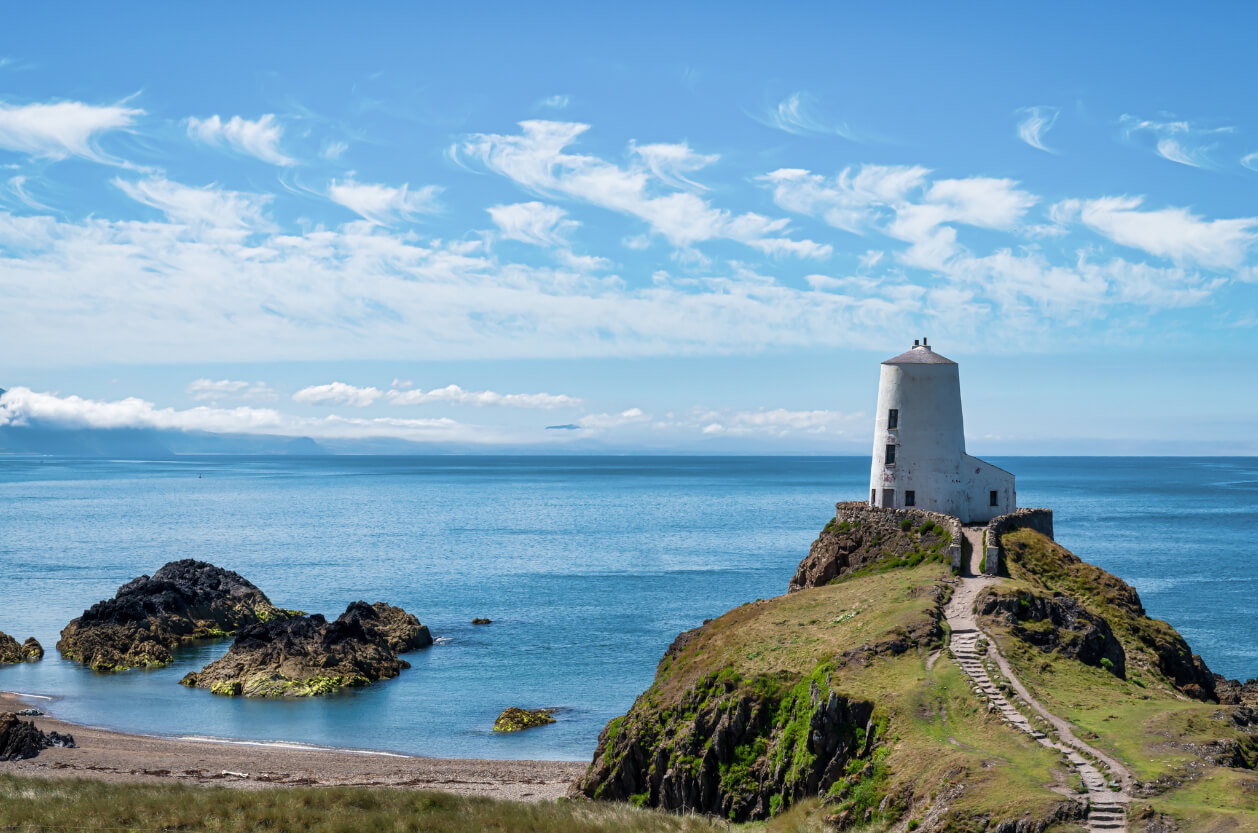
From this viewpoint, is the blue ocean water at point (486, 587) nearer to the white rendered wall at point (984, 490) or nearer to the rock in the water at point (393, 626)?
the rock in the water at point (393, 626)

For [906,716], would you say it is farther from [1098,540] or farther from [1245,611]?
[1098,540]

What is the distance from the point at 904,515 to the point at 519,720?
21.6 meters

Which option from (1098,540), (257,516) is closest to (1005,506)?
A: (1098,540)

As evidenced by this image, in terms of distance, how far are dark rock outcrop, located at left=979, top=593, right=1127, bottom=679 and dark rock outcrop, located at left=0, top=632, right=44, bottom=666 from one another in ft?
197

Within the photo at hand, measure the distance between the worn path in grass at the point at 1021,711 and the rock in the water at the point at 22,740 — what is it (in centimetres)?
3861

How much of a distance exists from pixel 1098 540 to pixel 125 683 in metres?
106

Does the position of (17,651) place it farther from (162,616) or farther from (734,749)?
(734,749)

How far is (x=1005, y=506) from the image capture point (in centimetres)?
5506

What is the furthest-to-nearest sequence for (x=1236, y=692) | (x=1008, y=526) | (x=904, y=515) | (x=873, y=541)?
(x=873, y=541)
(x=904, y=515)
(x=1008, y=526)
(x=1236, y=692)

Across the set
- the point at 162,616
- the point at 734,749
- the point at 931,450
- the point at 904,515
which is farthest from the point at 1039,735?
the point at 162,616

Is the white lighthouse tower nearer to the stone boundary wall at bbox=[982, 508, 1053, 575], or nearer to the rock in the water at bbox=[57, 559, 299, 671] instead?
the stone boundary wall at bbox=[982, 508, 1053, 575]

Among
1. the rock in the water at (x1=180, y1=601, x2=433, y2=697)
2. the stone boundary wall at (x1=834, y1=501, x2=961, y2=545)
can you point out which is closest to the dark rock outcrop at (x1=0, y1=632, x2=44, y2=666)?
the rock in the water at (x1=180, y1=601, x2=433, y2=697)

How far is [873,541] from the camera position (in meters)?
51.9

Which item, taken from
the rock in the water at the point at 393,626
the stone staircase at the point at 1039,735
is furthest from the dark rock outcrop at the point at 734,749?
the rock in the water at the point at 393,626
